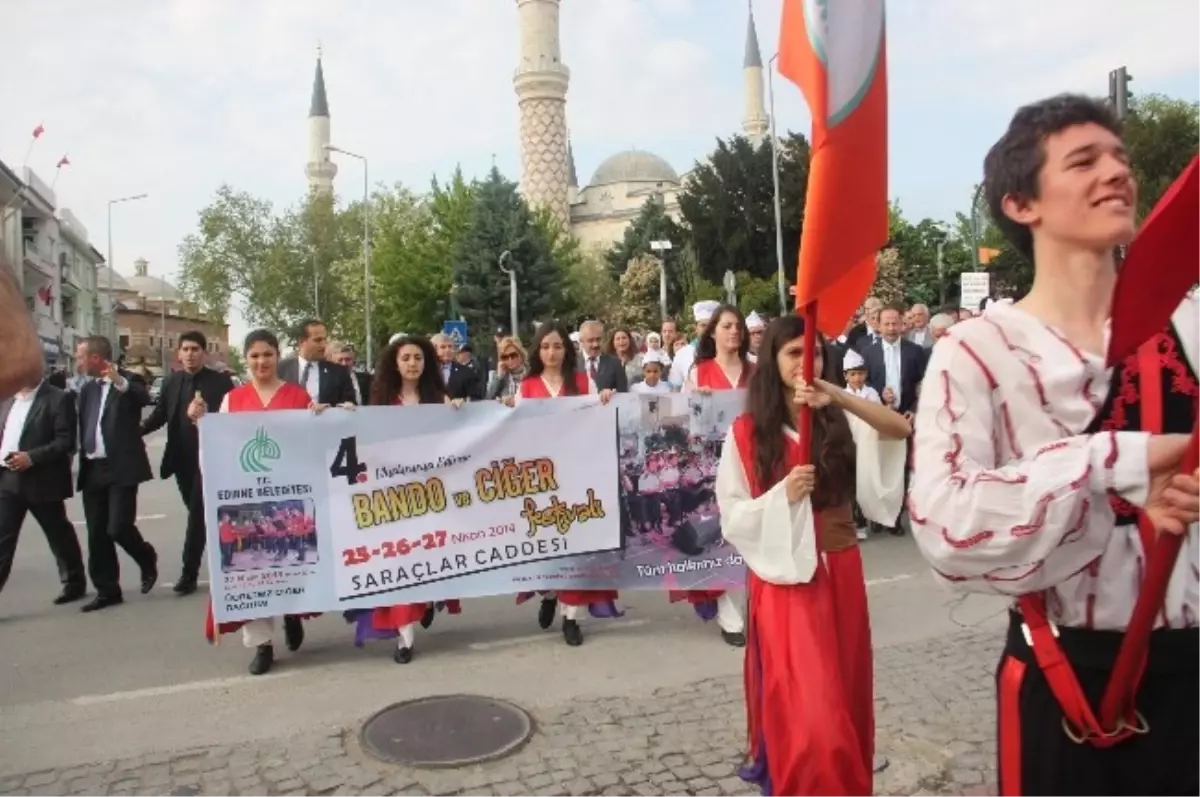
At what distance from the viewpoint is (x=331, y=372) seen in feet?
27.5

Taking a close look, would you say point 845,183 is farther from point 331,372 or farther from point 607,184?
point 607,184

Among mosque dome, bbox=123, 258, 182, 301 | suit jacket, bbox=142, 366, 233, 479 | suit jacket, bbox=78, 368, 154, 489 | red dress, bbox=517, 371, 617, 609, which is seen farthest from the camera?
mosque dome, bbox=123, 258, 182, 301

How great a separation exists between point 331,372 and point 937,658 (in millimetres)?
5371

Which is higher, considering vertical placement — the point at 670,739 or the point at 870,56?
the point at 870,56

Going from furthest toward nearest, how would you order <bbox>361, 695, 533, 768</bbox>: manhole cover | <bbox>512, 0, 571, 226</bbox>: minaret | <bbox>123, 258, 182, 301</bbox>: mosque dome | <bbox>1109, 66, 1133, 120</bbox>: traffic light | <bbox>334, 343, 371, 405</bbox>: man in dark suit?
<bbox>123, 258, 182, 301</bbox>: mosque dome
<bbox>512, 0, 571, 226</bbox>: minaret
<bbox>1109, 66, 1133, 120</bbox>: traffic light
<bbox>334, 343, 371, 405</bbox>: man in dark suit
<bbox>361, 695, 533, 768</bbox>: manhole cover

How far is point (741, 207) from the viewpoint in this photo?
157ft

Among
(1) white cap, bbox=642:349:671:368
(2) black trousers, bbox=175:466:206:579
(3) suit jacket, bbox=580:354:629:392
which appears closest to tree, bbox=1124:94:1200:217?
(1) white cap, bbox=642:349:671:368

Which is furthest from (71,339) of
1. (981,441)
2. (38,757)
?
(981,441)

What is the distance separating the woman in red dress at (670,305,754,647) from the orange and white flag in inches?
137

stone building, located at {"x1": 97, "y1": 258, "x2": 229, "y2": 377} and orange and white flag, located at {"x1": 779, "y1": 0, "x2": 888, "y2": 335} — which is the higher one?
stone building, located at {"x1": 97, "y1": 258, "x2": 229, "y2": 377}

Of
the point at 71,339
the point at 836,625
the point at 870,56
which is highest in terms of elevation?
the point at 71,339

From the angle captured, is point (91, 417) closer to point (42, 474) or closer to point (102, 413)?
point (102, 413)

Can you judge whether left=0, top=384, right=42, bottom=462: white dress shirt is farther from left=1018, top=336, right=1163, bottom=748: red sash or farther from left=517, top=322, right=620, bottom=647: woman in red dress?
left=1018, top=336, right=1163, bottom=748: red sash

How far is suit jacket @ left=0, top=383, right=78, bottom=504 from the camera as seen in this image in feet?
23.7
